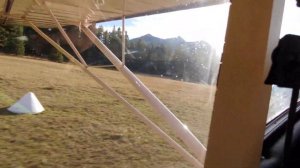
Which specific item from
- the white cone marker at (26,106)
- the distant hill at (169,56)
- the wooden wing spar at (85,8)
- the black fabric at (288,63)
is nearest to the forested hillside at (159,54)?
the distant hill at (169,56)

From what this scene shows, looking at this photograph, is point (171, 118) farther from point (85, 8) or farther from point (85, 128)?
point (85, 128)

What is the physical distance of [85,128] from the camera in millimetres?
6305

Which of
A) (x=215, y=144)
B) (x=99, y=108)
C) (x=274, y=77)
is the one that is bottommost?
(x=99, y=108)

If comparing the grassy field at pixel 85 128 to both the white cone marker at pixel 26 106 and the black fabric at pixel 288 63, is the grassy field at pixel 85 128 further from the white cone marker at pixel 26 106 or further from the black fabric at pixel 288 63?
the black fabric at pixel 288 63

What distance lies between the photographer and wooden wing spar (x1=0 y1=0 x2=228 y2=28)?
8.03 ft

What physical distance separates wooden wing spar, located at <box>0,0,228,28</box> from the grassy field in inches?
25.1

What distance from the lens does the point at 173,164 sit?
15.4ft

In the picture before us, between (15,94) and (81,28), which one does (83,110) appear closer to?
(15,94)

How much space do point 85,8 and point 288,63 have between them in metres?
2.52

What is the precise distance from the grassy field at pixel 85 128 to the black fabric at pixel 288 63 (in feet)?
4.41

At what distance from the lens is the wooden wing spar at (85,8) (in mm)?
2449

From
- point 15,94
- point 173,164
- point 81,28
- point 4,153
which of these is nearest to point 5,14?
point 81,28

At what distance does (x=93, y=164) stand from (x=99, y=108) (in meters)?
4.19

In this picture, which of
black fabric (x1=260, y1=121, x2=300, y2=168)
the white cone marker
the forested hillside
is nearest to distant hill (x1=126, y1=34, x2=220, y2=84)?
the forested hillside
